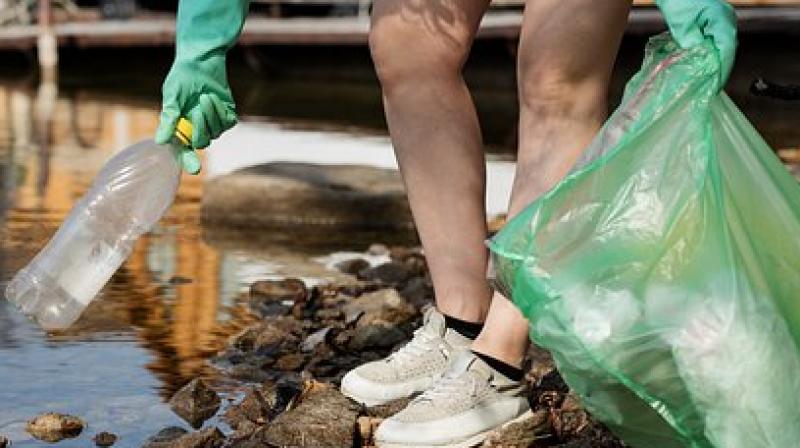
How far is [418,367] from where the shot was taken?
14.0 ft

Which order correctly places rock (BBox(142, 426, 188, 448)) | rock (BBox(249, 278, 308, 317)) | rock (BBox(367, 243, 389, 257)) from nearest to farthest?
rock (BBox(142, 426, 188, 448)), rock (BBox(249, 278, 308, 317)), rock (BBox(367, 243, 389, 257))

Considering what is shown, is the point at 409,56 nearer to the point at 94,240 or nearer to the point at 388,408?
the point at 388,408

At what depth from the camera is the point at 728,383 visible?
129 inches

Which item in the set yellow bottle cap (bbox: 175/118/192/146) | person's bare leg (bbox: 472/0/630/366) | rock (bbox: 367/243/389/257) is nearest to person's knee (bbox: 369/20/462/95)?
person's bare leg (bbox: 472/0/630/366)

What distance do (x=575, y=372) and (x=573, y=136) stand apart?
2.28 feet

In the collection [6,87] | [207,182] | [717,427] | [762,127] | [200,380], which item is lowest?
[6,87]

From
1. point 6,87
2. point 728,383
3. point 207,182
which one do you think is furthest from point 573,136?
point 6,87

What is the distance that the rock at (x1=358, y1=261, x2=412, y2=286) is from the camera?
672cm

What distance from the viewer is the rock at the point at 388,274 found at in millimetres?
6719

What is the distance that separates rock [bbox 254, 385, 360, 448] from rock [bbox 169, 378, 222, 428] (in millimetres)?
407

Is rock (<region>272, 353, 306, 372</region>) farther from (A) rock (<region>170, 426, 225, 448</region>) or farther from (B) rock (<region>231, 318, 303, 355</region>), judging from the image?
(A) rock (<region>170, 426, 225, 448</region>)

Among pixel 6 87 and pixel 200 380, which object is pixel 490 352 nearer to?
pixel 200 380

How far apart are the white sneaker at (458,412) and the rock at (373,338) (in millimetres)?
1328

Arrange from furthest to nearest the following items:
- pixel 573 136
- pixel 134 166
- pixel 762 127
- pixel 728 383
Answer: pixel 762 127, pixel 134 166, pixel 573 136, pixel 728 383
